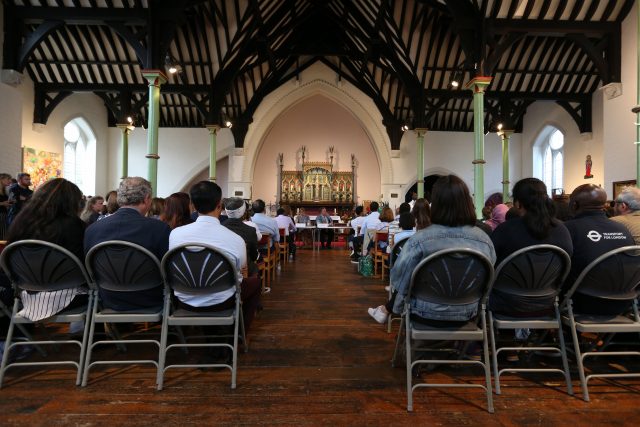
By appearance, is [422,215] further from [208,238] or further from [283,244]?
[283,244]

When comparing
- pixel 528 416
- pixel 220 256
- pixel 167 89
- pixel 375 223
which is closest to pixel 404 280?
pixel 528 416

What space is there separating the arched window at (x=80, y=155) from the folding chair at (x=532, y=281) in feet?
48.6

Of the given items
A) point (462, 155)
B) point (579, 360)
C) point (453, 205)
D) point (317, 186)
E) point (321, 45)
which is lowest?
point (579, 360)

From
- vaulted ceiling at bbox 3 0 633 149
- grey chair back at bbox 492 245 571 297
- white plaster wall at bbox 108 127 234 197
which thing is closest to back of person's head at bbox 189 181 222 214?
grey chair back at bbox 492 245 571 297

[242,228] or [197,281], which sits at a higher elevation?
[242,228]

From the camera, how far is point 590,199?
7.19 feet

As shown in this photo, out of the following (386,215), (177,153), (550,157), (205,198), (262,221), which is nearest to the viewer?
(205,198)

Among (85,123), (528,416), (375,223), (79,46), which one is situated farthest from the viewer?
(85,123)

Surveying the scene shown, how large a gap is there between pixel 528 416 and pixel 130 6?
8856mm

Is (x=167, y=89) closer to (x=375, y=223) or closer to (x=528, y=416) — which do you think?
(x=375, y=223)

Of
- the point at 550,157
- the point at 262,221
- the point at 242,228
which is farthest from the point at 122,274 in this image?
the point at 550,157

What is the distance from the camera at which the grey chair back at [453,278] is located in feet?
5.75

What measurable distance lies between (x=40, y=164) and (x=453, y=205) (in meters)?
12.8

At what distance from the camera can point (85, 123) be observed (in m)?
13.6
